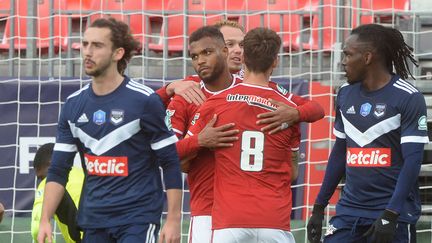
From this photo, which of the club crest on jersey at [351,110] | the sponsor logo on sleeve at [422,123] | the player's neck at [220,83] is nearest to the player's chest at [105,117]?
the player's neck at [220,83]

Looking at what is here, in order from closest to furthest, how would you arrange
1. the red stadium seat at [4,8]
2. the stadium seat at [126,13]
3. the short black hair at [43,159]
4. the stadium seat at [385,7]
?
the short black hair at [43,159]
the stadium seat at [385,7]
the stadium seat at [126,13]
the red stadium seat at [4,8]

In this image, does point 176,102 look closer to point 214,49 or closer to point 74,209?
point 214,49

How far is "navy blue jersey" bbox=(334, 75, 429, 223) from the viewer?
22.1 ft

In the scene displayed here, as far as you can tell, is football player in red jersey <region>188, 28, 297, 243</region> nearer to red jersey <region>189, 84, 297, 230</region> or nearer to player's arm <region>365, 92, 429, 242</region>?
red jersey <region>189, 84, 297, 230</region>

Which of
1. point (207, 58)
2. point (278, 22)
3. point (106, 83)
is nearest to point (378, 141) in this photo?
point (207, 58)

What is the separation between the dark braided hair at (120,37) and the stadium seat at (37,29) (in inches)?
182

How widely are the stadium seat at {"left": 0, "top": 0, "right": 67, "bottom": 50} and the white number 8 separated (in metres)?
4.91

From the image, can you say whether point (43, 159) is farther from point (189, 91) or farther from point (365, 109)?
point (365, 109)

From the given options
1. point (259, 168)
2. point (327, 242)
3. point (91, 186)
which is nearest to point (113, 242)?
point (91, 186)

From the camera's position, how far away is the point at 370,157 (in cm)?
682

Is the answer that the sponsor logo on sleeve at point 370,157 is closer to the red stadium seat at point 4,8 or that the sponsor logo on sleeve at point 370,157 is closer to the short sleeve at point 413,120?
the short sleeve at point 413,120

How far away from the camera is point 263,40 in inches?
A: 259

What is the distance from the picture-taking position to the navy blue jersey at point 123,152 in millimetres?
6301

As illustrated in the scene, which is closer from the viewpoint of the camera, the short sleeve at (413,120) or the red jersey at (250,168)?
the red jersey at (250,168)
